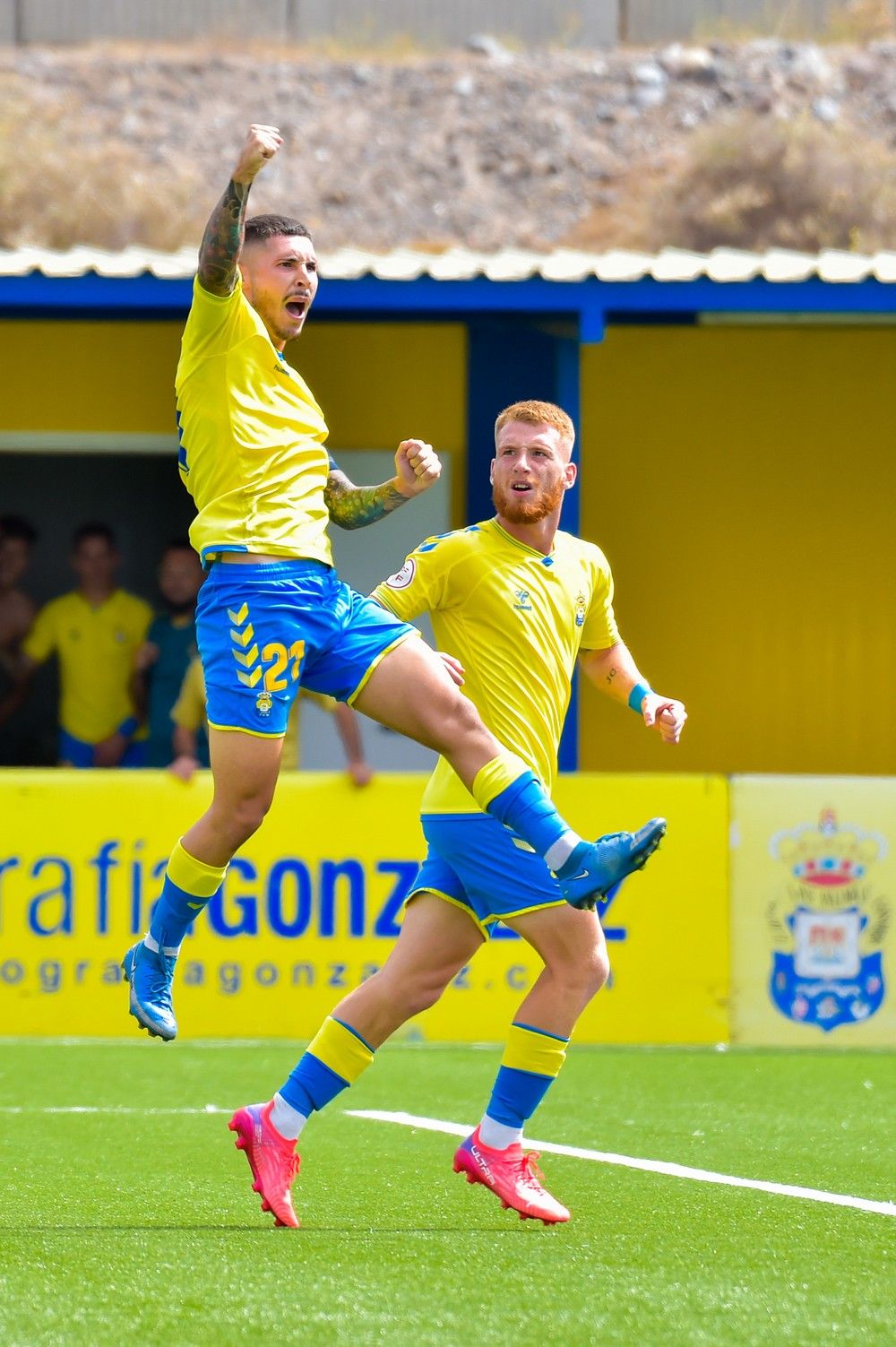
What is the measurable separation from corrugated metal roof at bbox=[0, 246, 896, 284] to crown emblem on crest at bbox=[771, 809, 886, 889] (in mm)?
2861

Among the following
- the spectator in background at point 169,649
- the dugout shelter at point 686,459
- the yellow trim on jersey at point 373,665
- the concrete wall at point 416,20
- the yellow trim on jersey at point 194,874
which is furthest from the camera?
the concrete wall at point 416,20

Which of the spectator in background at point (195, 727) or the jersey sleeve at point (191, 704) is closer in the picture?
the spectator in background at point (195, 727)

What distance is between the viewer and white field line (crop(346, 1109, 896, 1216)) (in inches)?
209

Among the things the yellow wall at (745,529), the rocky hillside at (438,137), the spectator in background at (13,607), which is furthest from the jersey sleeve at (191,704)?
the rocky hillside at (438,137)

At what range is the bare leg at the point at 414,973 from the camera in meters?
5.16

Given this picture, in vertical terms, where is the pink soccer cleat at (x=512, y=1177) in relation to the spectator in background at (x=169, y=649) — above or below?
below

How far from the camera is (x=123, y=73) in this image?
107ft

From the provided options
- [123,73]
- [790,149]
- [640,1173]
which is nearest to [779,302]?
[640,1173]

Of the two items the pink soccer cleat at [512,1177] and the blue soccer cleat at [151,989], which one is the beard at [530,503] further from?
the pink soccer cleat at [512,1177]

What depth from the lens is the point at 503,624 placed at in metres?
5.36

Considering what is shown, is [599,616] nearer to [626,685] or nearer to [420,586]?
[626,685]

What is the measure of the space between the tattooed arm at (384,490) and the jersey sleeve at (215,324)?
50 centimetres

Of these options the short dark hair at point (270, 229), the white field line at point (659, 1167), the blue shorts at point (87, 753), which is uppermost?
the short dark hair at point (270, 229)

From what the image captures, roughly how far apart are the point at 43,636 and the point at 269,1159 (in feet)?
22.9
